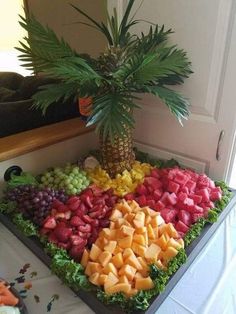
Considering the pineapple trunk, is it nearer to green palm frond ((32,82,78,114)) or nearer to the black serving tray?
green palm frond ((32,82,78,114))

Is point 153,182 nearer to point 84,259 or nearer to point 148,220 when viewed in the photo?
point 148,220

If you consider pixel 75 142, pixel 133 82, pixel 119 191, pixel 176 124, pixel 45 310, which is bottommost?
pixel 45 310

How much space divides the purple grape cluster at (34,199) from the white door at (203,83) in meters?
0.57

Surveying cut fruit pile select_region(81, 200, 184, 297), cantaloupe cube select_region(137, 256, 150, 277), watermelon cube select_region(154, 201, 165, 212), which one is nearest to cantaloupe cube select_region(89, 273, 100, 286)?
cut fruit pile select_region(81, 200, 184, 297)

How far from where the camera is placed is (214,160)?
110 centimetres

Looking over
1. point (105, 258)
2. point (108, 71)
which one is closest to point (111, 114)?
point (108, 71)

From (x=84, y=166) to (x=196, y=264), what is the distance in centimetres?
60

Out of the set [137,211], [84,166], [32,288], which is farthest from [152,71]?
[32,288]

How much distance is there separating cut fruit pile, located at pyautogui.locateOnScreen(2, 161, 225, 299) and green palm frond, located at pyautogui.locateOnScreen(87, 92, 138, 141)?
0.83 feet

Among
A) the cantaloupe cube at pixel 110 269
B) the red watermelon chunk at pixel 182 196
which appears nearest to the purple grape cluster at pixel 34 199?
the cantaloupe cube at pixel 110 269

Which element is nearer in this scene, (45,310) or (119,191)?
(45,310)

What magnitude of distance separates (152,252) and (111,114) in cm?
40

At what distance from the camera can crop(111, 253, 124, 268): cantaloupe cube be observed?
2.15 feet

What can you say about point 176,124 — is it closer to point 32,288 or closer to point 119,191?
point 119,191
